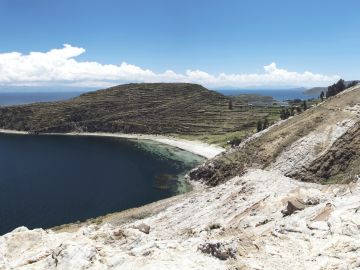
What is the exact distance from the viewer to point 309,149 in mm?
107375

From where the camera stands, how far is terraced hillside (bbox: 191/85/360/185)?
96438 mm

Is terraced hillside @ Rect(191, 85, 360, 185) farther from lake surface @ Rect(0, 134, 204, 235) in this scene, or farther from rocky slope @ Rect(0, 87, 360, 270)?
lake surface @ Rect(0, 134, 204, 235)

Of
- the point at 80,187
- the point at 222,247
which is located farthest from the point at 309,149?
the point at 222,247

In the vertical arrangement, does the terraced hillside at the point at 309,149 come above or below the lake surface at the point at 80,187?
above

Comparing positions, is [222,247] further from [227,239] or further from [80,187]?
[80,187]

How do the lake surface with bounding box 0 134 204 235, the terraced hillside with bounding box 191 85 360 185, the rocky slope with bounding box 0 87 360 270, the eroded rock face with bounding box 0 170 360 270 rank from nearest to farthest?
the eroded rock face with bounding box 0 170 360 270
the rocky slope with bounding box 0 87 360 270
the terraced hillside with bounding box 191 85 360 185
the lake surface with bounding box 0 134 204 235

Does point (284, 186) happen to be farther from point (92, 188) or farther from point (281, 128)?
point (92, 188)

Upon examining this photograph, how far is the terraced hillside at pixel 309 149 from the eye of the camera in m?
96.4

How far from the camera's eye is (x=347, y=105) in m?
124

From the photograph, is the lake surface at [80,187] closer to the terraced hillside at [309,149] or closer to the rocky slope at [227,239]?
the terraced hillside at [309,149]

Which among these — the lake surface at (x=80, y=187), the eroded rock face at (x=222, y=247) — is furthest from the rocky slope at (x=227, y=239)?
the lake surface at (x=80, y=187)

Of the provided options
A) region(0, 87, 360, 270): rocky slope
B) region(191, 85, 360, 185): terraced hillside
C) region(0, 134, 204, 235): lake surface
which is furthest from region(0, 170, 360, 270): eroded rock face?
region(0, 134, 204, 235): lake surface

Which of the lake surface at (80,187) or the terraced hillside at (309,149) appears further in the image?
the lake surface at (80,187)

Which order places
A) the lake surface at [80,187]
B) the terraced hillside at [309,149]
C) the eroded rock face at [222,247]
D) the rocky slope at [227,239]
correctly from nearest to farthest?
the eroded rock face at [222,247] → the rocky slope at [227,239] → the terraced hillside at [309,149] → the lake surface at [80,187]
